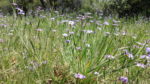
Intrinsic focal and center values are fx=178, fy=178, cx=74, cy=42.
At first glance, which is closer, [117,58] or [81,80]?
[81,80]

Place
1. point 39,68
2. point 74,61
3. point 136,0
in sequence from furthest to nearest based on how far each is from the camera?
1. point 136,0
2. point 74,61
3. point 39,68

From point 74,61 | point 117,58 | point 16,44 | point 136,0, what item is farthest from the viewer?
point 136,0

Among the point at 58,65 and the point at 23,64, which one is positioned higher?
the point at 23,64

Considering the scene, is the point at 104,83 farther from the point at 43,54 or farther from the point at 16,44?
the point at 16,44

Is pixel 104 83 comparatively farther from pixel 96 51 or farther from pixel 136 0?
pixel 136 0

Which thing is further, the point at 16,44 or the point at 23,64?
the point at 16,44

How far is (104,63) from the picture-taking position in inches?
Answer: 63.9

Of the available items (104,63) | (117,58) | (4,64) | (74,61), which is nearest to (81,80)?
(74,61)

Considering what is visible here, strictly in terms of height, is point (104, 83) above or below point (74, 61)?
below

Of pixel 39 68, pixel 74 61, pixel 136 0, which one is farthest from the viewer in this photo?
pixel 136 0

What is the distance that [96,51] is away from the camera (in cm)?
175

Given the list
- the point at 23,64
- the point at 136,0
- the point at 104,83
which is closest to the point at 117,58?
the point at 104,83

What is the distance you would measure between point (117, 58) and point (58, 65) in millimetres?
576

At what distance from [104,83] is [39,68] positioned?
561 mm
